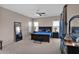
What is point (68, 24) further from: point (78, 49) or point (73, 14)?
point (78, 49)

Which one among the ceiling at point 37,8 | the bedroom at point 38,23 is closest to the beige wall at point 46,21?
the bedroom at point 38,23

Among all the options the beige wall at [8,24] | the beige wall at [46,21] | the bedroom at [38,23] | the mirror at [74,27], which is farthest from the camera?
the beige wall at [8,24]

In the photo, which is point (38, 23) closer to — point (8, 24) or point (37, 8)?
point (37, 8)

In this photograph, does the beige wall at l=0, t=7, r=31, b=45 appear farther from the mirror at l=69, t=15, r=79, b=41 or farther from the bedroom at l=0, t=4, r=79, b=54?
the mirror at l=69, t=15, r=79, b=41

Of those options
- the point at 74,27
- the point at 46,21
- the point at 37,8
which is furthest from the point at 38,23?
the point at 74,27

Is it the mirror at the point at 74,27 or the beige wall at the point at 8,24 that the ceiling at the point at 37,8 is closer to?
the beige wall at the point at 8,24

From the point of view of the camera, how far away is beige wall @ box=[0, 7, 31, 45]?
15.2 ft

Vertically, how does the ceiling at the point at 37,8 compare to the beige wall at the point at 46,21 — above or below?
above

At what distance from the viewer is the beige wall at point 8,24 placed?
462cm

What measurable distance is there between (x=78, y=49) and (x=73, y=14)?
3.25 feet

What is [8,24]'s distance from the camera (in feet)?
16.9

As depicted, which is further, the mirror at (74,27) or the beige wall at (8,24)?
the beige wall at (8,24)

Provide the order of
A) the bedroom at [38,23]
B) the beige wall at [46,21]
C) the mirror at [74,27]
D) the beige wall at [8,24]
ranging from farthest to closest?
the beige wall at [8,24] < the beige wall at [46,21] < the bedroom at [38,23] < the mirror at [74,27]
